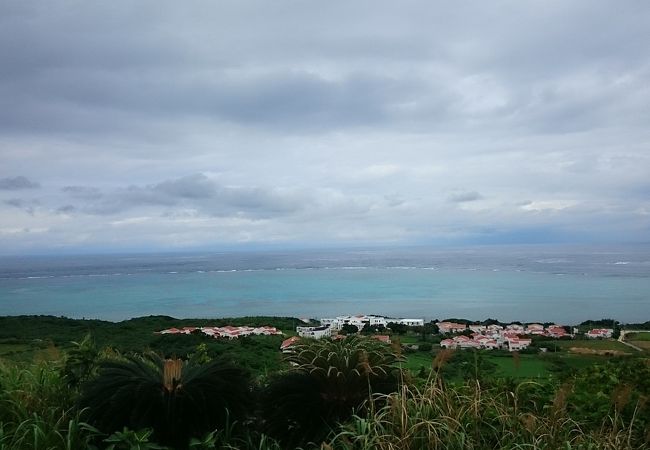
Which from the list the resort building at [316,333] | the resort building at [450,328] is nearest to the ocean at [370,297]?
the resort building at [450,328]

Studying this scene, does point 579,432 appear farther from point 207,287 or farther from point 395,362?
point 207,287

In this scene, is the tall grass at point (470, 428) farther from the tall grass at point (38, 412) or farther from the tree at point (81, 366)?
the tree at point (81, 366)

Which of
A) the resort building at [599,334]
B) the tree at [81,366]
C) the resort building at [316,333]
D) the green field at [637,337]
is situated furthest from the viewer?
the resort building at [599,334]

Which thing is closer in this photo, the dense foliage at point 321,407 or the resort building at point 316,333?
the dense foliage at point 321,407

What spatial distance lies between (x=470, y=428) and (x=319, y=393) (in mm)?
1098

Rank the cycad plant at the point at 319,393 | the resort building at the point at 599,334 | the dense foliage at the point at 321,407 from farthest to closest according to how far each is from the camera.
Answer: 1. the resort building at the point at 599,334
2. the cycad plant at the point at 319,393
3. the dense foliage at the point at 321,407

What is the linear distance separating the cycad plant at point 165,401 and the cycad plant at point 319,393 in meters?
0.28

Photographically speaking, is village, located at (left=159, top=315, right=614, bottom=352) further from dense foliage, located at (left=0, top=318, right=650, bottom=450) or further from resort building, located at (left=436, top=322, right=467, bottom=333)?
dense foliage, located at (left=0, top=318, right=650, bottom=450)

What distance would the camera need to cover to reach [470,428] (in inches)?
144

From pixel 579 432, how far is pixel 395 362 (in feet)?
4.53

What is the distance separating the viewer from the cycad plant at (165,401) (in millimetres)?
3584

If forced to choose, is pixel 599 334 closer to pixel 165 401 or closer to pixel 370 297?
pixel 165 401

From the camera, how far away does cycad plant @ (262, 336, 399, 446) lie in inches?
154

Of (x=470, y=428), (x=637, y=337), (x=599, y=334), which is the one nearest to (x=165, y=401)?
(x=470, y=428)
